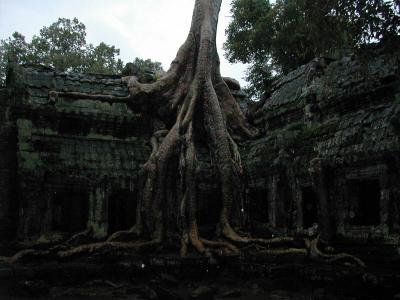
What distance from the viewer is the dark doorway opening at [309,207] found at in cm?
949

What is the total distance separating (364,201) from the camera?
8648 mm

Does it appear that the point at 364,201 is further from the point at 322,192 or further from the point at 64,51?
the point at 64,51

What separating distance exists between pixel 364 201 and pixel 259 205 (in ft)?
9.89

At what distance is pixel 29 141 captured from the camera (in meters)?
10.5

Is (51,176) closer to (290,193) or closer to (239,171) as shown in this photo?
(239,171)

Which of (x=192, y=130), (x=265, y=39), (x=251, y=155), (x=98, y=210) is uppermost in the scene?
(x=265, y=39)

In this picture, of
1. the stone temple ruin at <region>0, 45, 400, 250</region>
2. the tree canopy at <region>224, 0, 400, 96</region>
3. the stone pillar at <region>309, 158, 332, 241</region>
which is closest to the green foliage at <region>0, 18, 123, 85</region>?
the tree canopy at <region>224, 0, 400, 96</region>

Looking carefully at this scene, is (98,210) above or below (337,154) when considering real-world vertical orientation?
below

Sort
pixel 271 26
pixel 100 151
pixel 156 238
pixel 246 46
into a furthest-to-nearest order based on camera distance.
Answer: pixel 246 46 < pixel 271 26 < pixel 100 151 < pixel 156 238

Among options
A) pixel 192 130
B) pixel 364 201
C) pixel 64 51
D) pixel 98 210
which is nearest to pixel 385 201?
pixel 364 201

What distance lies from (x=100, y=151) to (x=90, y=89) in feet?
6.17

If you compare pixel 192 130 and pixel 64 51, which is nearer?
pixel 192 130

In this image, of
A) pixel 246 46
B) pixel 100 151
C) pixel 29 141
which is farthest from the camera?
pixel 246 46

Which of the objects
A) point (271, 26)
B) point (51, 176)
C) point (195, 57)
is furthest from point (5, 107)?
point (271, 26)
